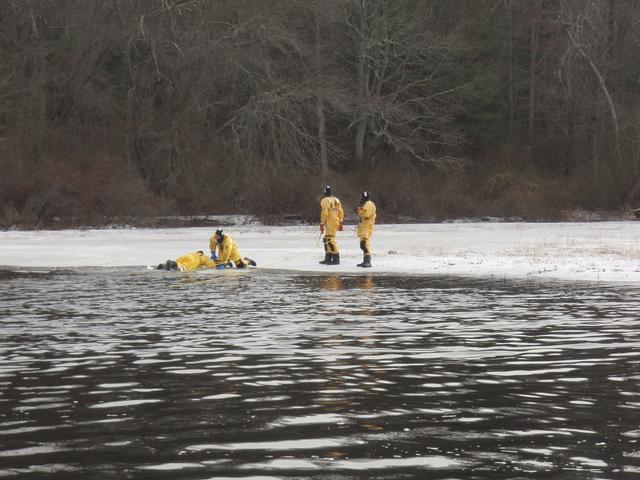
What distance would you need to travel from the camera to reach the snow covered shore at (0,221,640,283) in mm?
26000

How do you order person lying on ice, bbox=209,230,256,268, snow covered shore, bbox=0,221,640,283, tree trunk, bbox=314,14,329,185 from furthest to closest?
tree trunk, bbox=314,14,329,185 < snow covered shore, bbox=0,221,640,283 < person lying on ice, bbox=209,230,256,268

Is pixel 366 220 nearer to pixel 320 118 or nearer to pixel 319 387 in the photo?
pixel 319 387

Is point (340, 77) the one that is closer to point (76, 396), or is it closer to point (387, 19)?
point (387, 19)

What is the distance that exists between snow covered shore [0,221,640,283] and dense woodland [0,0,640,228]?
20.4 ft

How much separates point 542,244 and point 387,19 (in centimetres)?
2445

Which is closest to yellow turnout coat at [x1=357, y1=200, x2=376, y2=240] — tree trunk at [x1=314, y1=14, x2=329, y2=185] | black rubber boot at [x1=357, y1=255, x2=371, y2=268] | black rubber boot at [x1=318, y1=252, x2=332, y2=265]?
black rubber boot at [x1=357, y1=255, x2=371, y2=268]

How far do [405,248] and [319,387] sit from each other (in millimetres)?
22417

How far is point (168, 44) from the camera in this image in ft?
165

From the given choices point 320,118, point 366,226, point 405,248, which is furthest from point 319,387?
point 320,118

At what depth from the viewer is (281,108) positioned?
50500mm

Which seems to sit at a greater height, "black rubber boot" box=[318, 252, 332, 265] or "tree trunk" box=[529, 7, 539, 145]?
"tree trunk" box=[529, 7, 539, 145]

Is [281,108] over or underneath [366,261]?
over

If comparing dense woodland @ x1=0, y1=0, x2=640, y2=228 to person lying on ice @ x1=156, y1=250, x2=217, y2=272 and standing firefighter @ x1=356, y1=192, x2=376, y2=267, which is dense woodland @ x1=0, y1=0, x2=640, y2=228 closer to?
person lying on ice @ x1=156, y1=250, x2=217, y2=272

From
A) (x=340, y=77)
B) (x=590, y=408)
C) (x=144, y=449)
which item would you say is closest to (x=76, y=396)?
(x=144, y=449)
